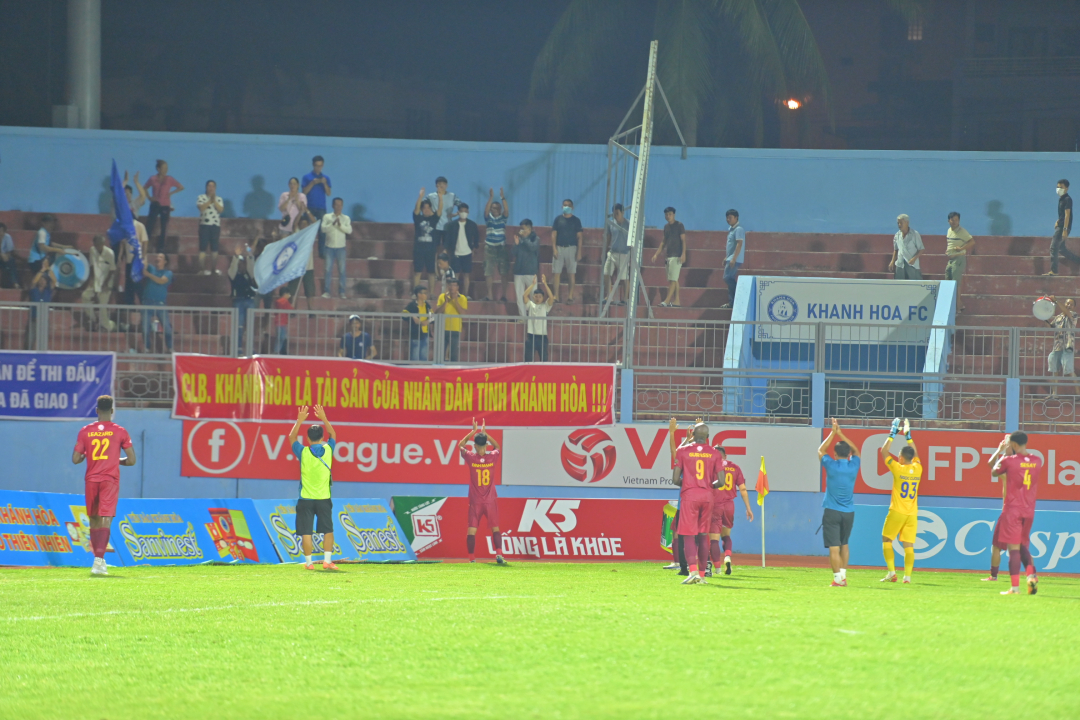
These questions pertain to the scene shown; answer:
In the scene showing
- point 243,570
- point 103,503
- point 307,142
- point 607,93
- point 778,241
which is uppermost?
point 607,93

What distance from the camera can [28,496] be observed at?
662 inches

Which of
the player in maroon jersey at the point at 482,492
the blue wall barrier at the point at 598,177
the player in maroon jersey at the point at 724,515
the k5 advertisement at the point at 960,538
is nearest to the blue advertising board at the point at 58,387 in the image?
the player in maroon jersey at the point at 482,492

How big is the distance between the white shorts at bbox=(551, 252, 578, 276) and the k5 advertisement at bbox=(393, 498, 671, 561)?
742 cm

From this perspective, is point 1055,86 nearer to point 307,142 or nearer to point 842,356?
point 842,356

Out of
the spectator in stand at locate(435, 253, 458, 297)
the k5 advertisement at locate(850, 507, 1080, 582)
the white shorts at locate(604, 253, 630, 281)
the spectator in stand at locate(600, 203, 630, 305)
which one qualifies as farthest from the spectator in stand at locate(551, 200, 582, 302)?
the k5 advertisement at locate(850, 507, 1080, 582)

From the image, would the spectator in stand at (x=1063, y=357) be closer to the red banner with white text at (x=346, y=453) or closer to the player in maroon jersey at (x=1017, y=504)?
the player in maroon jersey at (x=1017, y=504)

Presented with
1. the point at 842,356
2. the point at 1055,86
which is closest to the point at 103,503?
the point at 842,356

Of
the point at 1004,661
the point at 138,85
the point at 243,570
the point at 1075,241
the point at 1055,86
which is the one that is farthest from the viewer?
the point at 1055,86

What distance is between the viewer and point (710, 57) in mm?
31375

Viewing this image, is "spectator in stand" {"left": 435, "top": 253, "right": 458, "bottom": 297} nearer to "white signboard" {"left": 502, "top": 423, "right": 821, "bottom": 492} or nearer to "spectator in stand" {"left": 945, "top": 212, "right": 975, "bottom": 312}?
"white signboard" {"left": 502, "top": 423, "right": 821, "bottom": 492}

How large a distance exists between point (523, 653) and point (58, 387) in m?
13.4

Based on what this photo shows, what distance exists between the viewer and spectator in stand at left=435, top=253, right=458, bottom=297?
78.4 feet

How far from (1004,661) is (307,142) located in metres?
23.0

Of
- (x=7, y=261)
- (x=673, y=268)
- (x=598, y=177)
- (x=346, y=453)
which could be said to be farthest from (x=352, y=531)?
(x=598, y=177)
